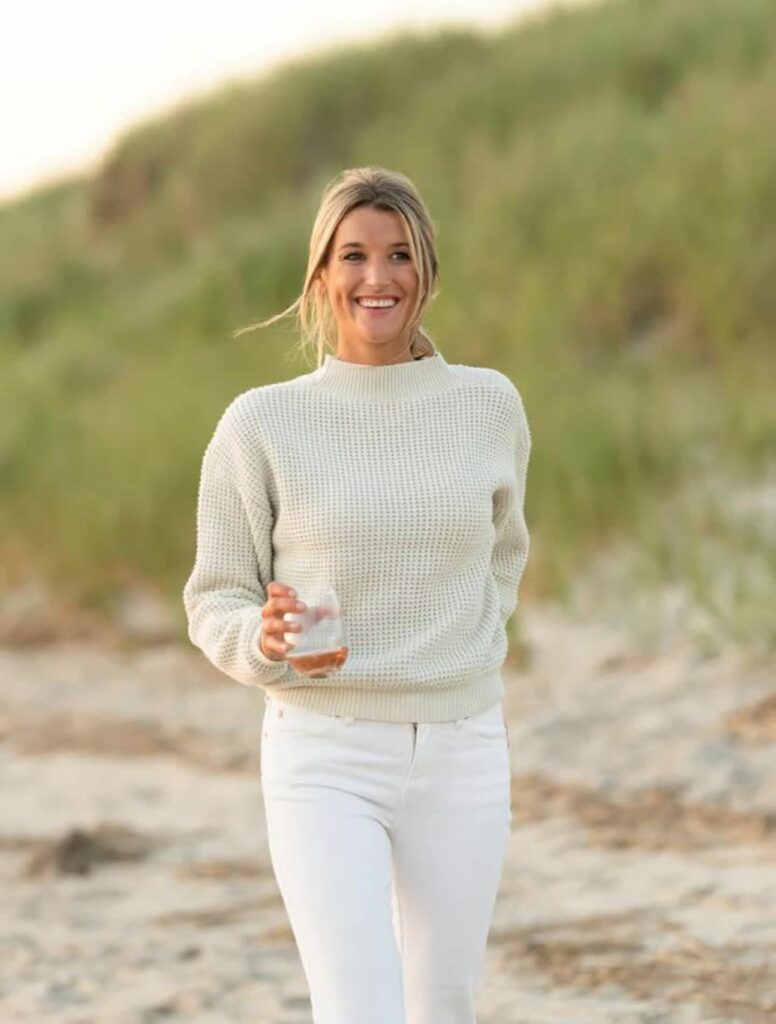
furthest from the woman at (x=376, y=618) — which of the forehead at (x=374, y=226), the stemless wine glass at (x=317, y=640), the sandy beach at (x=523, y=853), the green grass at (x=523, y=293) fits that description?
the green grass at (x=523, y=293)

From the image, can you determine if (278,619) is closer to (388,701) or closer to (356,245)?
(388,701)

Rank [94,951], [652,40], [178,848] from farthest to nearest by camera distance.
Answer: [652,40]
[178,848]
[94,951]

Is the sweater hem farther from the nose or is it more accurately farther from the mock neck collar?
the nose

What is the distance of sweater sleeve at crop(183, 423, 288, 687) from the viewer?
2951 mm

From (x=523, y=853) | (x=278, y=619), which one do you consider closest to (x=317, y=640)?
(x=278, y=619)

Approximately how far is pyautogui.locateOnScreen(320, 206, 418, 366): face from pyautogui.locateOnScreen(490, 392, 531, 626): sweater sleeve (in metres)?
0.27

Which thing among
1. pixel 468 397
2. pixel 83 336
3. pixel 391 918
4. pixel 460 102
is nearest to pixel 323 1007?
pixel 391 918

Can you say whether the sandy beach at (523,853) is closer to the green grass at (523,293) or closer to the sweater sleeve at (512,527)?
the green grass at (523,293)

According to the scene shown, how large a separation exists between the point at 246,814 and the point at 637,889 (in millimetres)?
2053

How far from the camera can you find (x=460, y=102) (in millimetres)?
19062

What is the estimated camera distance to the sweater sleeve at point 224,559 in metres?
2.95

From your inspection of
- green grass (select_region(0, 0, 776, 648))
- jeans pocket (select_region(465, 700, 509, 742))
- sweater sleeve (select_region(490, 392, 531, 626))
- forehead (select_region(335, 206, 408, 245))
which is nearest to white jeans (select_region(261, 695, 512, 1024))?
jeans pocket (select_region(465, 700, 509, 742))

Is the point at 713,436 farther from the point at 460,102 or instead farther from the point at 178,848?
the point at 460,102

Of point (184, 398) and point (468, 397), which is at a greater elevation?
point (184, 398)
